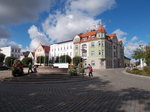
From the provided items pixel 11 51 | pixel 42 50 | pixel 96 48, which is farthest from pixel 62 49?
pixel 11 51

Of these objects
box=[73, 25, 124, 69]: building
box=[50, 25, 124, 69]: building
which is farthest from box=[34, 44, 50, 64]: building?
box=[73, 25, 124, 69]: building

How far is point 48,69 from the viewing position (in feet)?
68.3

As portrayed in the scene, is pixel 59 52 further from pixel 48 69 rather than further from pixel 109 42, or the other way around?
pixel 48 69

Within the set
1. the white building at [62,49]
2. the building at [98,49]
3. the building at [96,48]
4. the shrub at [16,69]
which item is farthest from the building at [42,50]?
the shrub at [16,69]

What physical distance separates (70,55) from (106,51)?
18.5 metres

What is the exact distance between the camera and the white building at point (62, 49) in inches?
2538

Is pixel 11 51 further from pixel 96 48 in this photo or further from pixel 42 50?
pixel 96 48

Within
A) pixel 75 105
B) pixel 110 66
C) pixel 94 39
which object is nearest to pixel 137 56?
pixel 110 66

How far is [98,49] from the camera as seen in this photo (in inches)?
2111

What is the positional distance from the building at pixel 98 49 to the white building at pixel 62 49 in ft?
9.47

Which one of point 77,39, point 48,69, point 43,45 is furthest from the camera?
point 43,45

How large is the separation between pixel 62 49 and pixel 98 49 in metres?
22.5

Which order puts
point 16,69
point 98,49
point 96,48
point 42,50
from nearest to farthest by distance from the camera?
point 16,69 < point 98,49 < point 96,48 < point 42,50

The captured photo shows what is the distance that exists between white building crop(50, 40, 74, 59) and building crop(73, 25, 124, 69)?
2887mm
